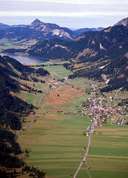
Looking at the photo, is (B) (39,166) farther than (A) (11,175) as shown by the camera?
Yes

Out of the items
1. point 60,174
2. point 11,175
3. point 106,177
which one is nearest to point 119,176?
point 106,177

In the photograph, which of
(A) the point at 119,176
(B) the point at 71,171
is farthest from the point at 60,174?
(A) the point at 119,176

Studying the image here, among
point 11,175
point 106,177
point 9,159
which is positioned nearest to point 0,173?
point 11,175

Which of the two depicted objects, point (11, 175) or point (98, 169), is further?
point (98, 169)

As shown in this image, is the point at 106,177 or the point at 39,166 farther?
the point at 39,166

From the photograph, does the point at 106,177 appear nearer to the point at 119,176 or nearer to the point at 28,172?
the point at 119,176

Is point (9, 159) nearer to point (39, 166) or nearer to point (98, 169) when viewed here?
point (39, 166)

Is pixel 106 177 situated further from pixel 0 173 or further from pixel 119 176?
pixel 0 173
